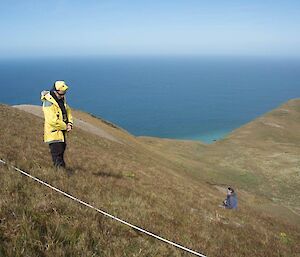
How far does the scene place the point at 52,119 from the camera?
11.1 meters

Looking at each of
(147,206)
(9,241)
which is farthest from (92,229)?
(147,206)

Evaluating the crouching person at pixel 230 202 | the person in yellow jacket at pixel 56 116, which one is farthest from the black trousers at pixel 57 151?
the crouching person at pixel 230 202

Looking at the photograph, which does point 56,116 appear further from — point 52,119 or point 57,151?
point 57,151

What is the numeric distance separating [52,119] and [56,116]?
157 mm

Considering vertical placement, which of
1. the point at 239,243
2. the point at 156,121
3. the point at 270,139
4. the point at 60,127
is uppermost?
the point at 60,127

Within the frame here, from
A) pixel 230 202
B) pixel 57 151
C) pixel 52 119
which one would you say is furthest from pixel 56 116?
pixel 230 202

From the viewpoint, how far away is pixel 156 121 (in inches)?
6526

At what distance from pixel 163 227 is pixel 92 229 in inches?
104

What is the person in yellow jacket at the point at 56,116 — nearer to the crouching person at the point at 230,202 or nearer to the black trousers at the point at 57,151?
the black trousers at the point at 57,151

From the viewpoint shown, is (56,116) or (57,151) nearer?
(56,116)

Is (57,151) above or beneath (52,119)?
beneath

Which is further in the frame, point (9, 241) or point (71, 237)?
point (71, 237)

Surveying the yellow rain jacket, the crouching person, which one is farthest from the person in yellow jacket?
the crouching person

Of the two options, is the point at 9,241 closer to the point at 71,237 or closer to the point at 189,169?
the point at 71,237
